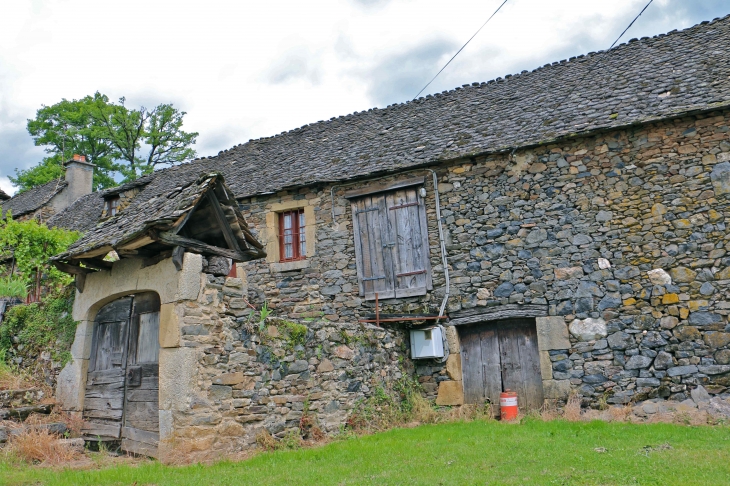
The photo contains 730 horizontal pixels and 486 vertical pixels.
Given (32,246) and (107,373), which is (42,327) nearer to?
(107,373)

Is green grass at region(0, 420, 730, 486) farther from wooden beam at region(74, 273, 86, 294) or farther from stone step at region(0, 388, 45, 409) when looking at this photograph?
wooden beam at region(74, 273, 86, 294)

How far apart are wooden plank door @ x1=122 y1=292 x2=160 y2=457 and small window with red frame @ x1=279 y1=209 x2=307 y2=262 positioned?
14.9 ft

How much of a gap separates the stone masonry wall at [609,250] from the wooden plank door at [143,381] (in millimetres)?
4418

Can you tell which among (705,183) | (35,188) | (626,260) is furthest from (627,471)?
(35,188)

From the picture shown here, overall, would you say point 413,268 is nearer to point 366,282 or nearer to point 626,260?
point 366,282

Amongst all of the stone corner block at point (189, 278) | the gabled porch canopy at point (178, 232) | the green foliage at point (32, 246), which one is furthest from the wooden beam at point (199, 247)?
the green foliage at point (32, 246)

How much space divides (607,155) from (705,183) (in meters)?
1.55

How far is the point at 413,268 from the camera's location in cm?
1094

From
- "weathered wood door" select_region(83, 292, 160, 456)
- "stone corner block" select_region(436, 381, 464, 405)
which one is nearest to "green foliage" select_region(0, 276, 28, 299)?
"weathered wood door" select_region(83, 292, 160, 456)

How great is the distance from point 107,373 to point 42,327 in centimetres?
177

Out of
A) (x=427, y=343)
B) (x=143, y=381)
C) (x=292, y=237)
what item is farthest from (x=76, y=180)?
(x=427, y=343)

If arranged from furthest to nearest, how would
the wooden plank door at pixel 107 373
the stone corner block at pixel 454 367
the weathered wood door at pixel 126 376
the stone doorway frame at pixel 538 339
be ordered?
the stone corner block at pixel 454 367, the stone doorway frame at pixel 538 339, the wooden plank door at pixel 107 373, the weathered wood door at pixel 126 376

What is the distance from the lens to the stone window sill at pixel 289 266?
11.8 m

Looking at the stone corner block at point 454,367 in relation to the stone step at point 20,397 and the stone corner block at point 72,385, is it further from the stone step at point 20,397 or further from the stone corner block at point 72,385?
the stone step at point 20,397
